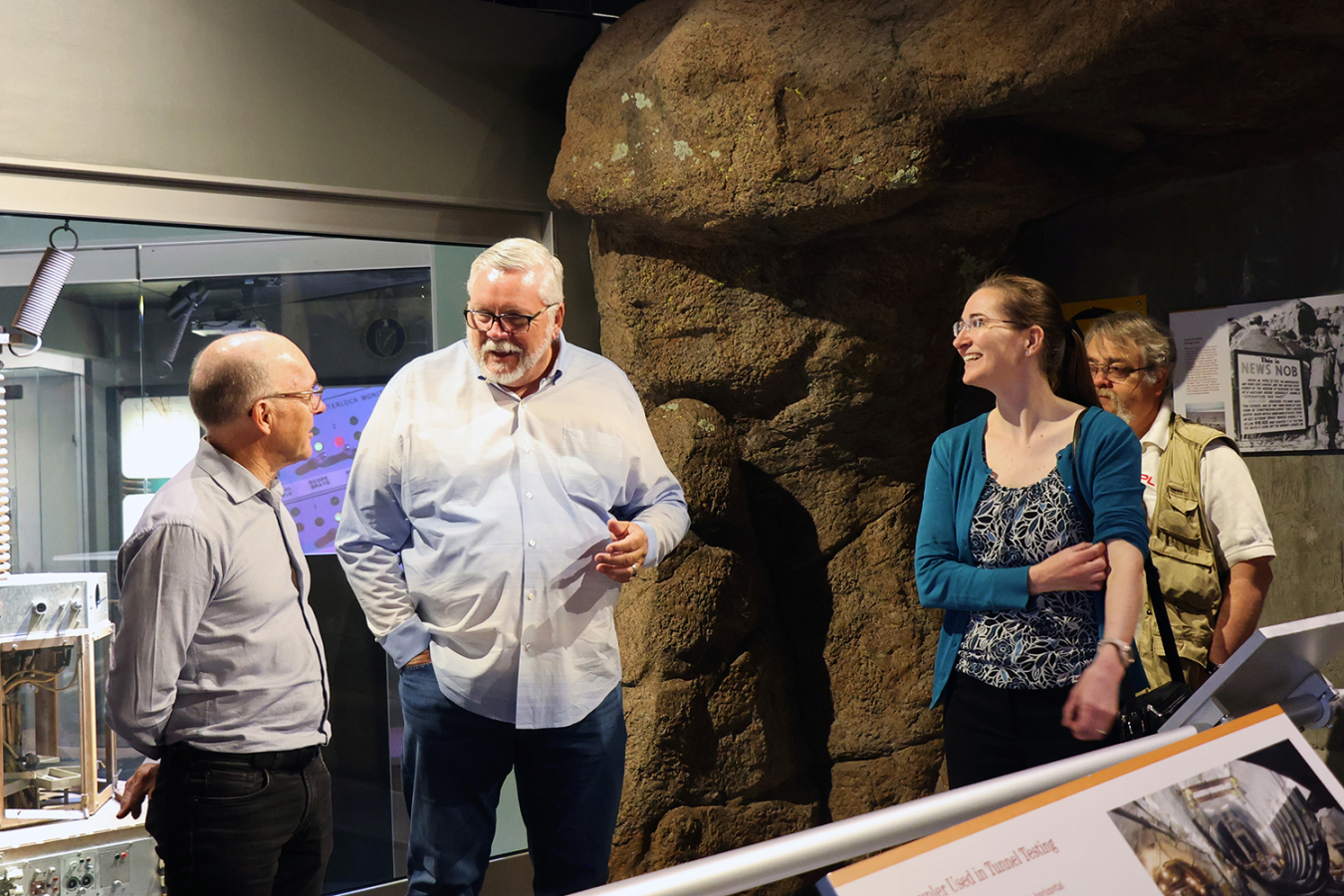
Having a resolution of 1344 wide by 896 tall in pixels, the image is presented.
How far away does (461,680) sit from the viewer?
2307 mm

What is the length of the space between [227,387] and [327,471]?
1.43 meters

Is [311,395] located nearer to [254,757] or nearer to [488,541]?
[488,541]

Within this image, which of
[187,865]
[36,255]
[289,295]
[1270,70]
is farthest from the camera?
[289,295]

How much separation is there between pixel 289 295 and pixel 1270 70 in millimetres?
2879

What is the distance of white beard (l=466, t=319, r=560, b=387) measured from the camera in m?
2.38

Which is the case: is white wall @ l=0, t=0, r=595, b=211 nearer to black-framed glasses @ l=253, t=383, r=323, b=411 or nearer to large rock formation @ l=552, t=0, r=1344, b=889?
large rock formation @ l=552, t=0, r=1344, b=889

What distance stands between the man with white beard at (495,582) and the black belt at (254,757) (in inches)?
13.5

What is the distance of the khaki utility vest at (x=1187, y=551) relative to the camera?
101 inches

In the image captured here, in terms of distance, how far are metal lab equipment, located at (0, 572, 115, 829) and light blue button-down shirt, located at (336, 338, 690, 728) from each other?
1112 mm

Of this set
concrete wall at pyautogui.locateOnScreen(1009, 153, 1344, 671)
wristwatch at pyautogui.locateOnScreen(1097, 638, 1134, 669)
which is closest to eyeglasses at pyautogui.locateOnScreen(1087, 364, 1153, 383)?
concrete wall at pyautogui.locateOnScreen(1009, 153, 1344, 671)

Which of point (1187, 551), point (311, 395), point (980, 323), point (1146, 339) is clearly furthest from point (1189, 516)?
point (311, 395)

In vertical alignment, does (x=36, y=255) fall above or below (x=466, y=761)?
above

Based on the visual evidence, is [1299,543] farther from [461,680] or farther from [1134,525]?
[461,680]

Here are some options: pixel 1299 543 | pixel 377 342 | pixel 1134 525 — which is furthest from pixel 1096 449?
pixel 377 342
